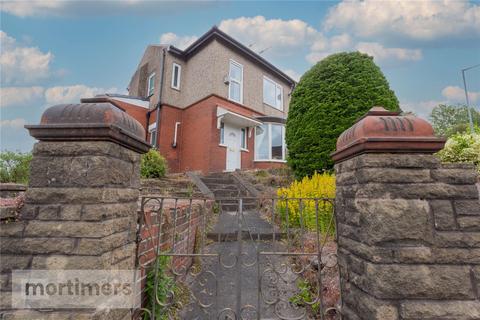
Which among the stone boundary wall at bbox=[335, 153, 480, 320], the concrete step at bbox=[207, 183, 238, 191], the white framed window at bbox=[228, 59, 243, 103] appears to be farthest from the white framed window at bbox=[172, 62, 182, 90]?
the stone boundary wall at bbox=[335, 153, 480, 320]

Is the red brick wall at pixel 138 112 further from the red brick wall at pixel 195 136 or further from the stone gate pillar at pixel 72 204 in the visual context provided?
the stone gate pillar at pixel 72 204

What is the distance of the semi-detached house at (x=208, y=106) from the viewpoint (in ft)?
30.5

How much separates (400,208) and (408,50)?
8.36 metres

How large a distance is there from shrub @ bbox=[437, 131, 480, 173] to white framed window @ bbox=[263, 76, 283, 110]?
9.39m

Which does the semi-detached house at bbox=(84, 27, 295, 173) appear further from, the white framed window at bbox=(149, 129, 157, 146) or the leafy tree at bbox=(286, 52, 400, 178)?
the leafy tree at bbox=(286, 52, 400, 178)

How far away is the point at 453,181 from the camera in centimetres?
130

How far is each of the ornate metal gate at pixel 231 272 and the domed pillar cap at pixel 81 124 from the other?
0.62 metres

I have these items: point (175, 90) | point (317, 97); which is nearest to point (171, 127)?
point (175, 90)

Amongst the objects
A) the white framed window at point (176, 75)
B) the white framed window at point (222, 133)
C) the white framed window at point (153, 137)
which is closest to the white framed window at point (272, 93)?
the white framed window at point (222, 133)

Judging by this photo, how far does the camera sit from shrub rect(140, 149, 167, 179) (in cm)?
590

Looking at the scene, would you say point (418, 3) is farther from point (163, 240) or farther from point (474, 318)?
point (163, 240)

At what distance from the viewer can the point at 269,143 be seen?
11.3 meters

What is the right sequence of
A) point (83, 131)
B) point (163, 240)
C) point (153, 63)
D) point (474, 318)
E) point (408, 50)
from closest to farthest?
point (474, 318) < point (83, 131) < point (163, 240) < point (408, 50) < point (153, 63)

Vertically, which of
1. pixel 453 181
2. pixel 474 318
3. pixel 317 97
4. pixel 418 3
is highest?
pixel 418 3
